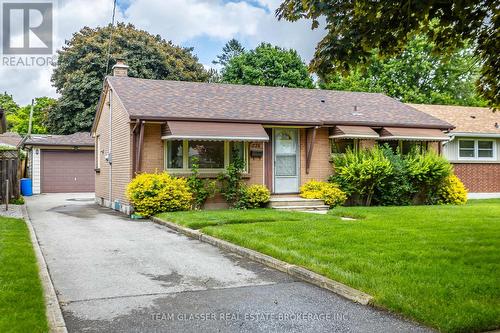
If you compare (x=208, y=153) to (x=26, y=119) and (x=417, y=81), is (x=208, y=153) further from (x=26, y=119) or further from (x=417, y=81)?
(x=26, y=119)

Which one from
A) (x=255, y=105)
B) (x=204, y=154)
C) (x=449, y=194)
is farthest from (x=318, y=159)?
(x=449, y=194)

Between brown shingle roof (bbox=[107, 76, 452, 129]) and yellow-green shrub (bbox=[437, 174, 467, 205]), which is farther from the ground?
brown shingle roof (bbox=[107, 76, 452, 129])

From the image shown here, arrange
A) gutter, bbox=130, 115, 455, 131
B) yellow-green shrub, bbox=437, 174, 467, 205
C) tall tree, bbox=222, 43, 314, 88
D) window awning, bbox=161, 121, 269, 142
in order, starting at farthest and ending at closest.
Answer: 1. tall tree, bbox=222, 43, 314, 88
2. yellow-green shrub, bbox=437, 174, 467, 205
3. gutter, bbox=130, 115, 455, 131
4. window awning, bbox=161, 121, 269, 142

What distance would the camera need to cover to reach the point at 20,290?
5609mm

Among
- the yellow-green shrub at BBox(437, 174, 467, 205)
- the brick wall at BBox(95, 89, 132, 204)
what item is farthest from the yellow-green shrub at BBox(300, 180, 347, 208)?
the brick wall at BBox(95, 89, 132, 204)

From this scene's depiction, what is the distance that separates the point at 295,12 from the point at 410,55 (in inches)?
1351

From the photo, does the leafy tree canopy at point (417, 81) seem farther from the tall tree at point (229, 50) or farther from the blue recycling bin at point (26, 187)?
the blue recycling bin at point (26, 187)

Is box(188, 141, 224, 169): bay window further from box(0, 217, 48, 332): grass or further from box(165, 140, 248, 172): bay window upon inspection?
box(0, 217, 48, 332): grass

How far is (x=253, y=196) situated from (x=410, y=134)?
6.66 m

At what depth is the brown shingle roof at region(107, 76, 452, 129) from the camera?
15953 millimetres

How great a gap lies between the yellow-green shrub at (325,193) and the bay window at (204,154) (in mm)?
2301

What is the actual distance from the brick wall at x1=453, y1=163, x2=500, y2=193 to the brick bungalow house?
345 cm

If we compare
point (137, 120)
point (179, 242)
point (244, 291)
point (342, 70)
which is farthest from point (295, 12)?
point (137, 120)

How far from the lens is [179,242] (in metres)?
10.0
